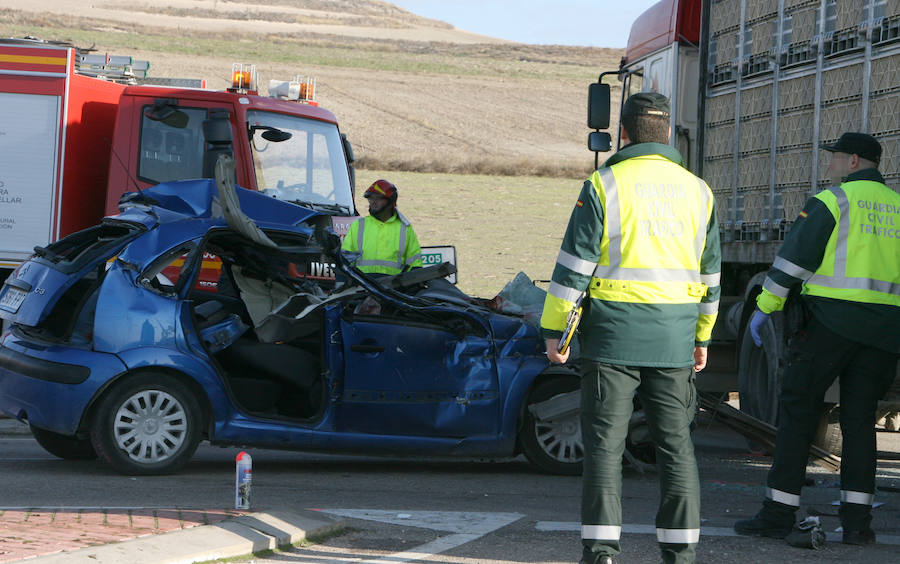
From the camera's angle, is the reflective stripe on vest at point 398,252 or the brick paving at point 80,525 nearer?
the brick paving at point 80,525

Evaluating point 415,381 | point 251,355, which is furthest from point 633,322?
point 251,355

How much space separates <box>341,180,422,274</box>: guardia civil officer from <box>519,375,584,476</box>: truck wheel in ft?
7.08

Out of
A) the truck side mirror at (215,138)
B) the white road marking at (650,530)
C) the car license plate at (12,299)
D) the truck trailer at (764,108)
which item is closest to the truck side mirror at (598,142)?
the truck trailer at (764,108)

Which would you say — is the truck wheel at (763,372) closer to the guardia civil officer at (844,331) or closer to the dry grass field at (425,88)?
the guardia civil officer at (844,331)

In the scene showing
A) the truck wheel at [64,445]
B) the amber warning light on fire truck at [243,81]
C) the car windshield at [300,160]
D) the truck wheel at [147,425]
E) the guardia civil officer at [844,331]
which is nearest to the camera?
the guardia civil officer at [844,331]

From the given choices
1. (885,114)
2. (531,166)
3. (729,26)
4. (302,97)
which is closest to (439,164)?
(531,166)

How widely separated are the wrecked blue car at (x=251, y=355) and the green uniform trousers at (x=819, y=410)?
1926mm

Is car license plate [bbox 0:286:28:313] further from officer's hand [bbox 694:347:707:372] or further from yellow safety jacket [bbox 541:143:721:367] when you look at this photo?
officer's hand [bbox 694:347:707:372]

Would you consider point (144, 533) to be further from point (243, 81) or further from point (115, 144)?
point (243, 81)

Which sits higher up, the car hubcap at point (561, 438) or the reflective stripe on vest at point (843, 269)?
the reflective stripe on vest at point (843, 269)

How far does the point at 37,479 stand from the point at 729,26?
6.02 meters

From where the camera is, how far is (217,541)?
556 cm

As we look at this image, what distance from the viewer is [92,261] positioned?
8.03 meters

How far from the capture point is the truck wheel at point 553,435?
8.20 meters
